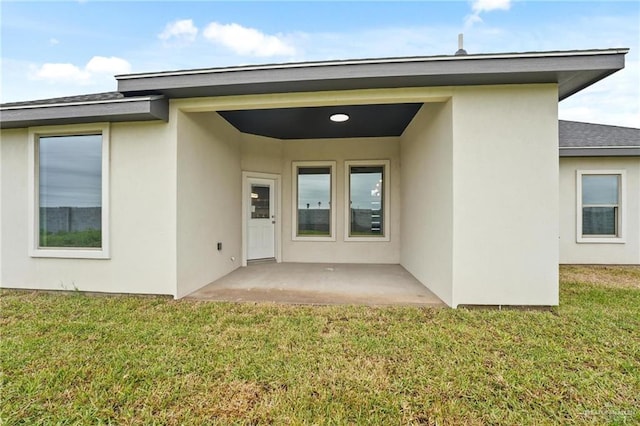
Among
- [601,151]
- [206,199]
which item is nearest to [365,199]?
[206,199]

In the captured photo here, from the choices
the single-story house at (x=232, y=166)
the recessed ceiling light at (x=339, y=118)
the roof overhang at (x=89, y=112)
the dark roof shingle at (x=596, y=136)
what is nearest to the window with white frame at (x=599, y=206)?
the dark roof shingle at (x=596, y=136)

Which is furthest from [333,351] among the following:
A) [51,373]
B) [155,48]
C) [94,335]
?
[155,48]

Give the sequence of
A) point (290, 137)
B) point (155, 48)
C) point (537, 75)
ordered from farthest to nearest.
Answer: point (155, 48) → point (290, 137) → point (537, 75)

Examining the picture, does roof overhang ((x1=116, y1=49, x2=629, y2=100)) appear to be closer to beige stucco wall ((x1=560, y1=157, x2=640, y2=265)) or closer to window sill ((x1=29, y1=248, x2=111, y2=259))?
window sill ((x1=29, y1=248, x2=111, y2=259))

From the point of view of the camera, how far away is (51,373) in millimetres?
2121

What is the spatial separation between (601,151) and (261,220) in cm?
788

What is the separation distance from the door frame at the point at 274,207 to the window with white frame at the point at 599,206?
7.02 m

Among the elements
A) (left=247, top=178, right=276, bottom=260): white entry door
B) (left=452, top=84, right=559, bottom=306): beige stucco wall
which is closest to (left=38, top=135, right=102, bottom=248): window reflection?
(left=247, top=178, right=276, bottom=260): white entry door

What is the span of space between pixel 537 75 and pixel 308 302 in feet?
12.9

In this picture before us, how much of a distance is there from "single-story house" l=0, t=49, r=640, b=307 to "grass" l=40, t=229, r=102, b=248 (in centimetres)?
2

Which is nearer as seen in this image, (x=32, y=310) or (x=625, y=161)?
(x=32, y=310)

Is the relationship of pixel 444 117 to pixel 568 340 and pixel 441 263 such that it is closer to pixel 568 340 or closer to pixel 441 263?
pixel 441 263

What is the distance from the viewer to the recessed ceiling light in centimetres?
516

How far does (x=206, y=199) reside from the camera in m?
4.68
